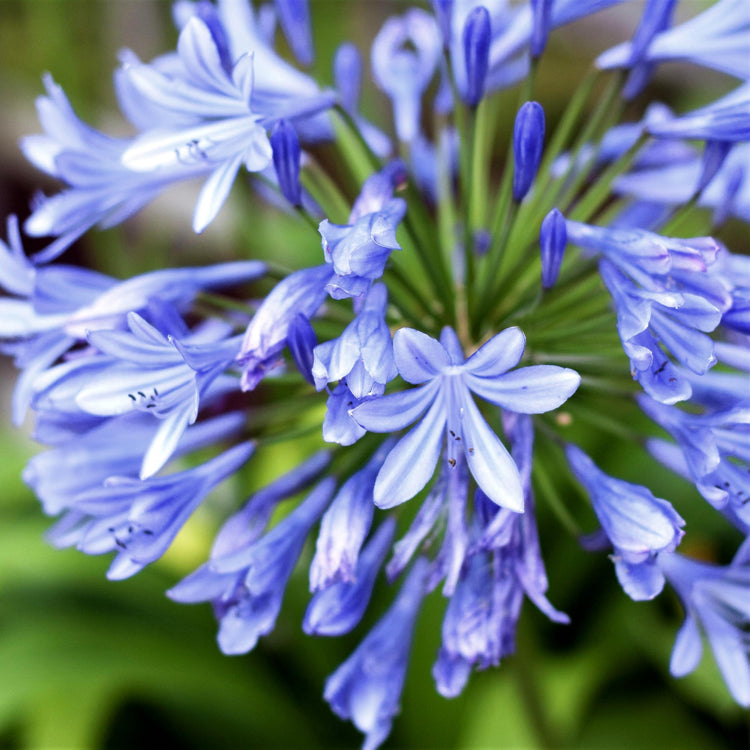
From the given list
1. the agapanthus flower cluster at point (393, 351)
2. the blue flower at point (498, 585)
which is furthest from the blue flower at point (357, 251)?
the blue flower at point (498, 585)

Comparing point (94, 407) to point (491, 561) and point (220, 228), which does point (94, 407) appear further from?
point (220, 228)

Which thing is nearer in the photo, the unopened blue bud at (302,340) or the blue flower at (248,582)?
the unopened blue bud at (302,340)

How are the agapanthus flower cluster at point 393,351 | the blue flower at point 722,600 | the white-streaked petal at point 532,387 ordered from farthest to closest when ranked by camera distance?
1. the blue flower at point 722,600
2. the agapanthus flower cluster at point 393,351
3. the white-streaked petal at point 532,387

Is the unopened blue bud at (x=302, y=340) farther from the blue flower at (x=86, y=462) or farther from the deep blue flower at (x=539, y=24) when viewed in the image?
the deep blue flower at (x=539, y=24)

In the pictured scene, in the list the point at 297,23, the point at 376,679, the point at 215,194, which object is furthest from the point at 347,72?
the point at 376,679

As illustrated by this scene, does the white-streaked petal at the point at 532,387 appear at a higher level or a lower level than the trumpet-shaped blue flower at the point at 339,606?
higher

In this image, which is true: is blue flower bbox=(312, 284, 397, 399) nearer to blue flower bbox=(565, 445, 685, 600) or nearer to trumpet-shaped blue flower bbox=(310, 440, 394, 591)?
trumpet-shaped blue flower bbox=(310, 440, 394, 591)

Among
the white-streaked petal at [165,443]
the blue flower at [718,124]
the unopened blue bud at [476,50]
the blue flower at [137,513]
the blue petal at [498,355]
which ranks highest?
the unopened blue bud at [476,50]
